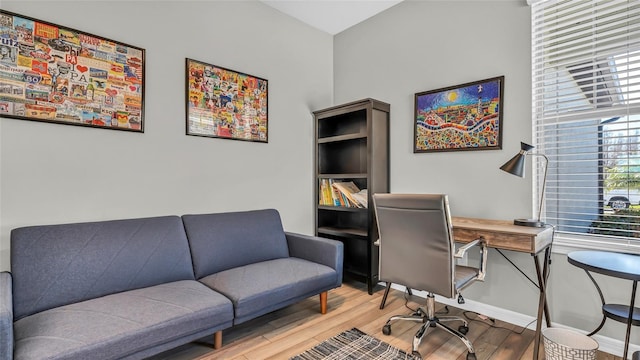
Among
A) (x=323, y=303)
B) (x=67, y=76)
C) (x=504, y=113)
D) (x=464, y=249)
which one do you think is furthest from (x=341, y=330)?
(x=67, y=76)

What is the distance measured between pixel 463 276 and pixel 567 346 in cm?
58

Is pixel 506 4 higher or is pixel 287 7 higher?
pixel 287 7

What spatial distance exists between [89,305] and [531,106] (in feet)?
10.1

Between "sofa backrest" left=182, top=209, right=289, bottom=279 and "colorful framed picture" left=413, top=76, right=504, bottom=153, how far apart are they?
1.51 m

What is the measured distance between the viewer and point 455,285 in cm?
181

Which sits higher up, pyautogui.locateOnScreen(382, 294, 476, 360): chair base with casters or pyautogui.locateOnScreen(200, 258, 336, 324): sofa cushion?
pyautogui.locateOnScreen(200, 258, 336, 324): sofa cushion

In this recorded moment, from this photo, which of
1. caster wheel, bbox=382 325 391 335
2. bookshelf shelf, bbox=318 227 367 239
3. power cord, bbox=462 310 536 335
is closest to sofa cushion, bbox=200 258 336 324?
caster wheel, bbox=382 325 391 335

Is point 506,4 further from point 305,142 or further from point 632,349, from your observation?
point 632,349

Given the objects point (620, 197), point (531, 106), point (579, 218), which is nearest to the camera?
point (620, 197)

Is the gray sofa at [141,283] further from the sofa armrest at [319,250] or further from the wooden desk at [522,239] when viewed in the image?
the wooden desk at [522,239]

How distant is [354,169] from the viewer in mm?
3307

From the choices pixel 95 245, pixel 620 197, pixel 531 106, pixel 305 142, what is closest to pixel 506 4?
pixel 531 106

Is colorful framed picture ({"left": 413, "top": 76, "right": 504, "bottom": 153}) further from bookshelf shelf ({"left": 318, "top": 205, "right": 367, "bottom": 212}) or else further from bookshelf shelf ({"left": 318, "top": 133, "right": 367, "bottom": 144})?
bookshelf shelf ({"left": 318, "top": 205, "right": 367, "bottom": 212})

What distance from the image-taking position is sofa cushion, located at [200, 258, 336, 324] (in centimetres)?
187
